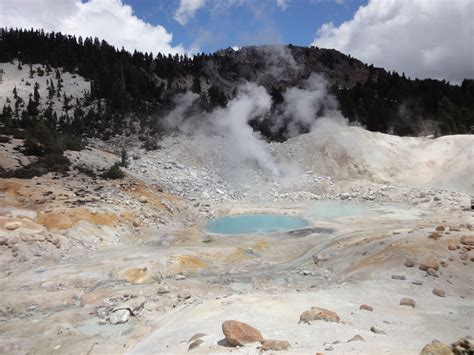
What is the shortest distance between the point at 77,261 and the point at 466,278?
39.0 ft

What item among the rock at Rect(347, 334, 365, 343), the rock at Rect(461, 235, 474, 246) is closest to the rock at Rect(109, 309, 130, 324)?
the rock at Rect(347, 334, 365, 343)

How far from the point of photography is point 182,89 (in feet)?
153

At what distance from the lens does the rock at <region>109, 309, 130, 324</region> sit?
362 inches

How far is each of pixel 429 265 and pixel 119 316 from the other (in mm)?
8371

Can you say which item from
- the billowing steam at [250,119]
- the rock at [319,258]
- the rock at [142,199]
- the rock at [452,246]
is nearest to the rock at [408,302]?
the rock at [452,246]

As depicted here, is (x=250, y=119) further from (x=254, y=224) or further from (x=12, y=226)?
(x=12, y=226)

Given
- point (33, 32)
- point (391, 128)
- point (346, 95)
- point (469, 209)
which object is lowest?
point (469, 209)

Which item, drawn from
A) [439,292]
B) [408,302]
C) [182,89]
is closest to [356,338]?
[408,302]

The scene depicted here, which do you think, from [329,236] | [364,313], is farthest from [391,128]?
[364,313]

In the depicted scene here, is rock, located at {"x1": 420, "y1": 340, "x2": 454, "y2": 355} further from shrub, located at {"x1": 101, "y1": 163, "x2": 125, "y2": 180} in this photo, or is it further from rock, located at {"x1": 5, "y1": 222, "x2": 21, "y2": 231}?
shrub, located at {"x1": 101, "y1": 163, "x2": 125, "y2": 180}

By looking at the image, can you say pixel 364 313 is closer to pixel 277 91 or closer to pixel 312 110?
pixel 312 110

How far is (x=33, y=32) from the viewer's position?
6109cm

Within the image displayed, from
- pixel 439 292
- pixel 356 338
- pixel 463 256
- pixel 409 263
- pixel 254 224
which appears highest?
pixel 254 224

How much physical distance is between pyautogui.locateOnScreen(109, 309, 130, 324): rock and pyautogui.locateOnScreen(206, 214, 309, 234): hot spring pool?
9690 mm
